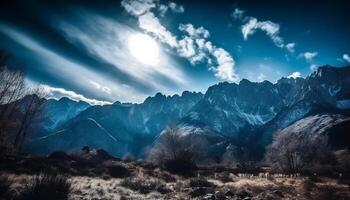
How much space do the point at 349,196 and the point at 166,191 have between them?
12.8 m

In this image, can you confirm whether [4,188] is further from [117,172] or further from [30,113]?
[30,113]

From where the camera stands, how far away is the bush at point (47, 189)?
12763mm

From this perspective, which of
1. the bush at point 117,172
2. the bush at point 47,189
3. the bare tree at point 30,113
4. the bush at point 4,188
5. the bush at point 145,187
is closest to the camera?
the bush at point 4,188

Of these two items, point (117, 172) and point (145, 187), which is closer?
point (145, 187)

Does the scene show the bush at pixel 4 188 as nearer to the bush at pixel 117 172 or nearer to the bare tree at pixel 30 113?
the bush at pixel 117 172

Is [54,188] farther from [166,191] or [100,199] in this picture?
[166,191]

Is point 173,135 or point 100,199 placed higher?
point 173,135

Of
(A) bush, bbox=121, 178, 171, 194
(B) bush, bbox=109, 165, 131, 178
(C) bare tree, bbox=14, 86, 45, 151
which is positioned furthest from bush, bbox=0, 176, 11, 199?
(C) bare tree, bbox=14, 86, 45, 151

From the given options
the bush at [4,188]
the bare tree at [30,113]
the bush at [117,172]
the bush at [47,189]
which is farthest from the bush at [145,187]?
the bare tree at [30,113]

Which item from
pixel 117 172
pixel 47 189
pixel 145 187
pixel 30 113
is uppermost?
pixel 30 113

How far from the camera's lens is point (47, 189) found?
1332 cm

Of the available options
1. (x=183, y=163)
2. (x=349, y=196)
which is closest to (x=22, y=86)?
(x=183, y=163)

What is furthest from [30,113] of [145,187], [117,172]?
[145,187]

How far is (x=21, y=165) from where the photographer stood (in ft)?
93.0
